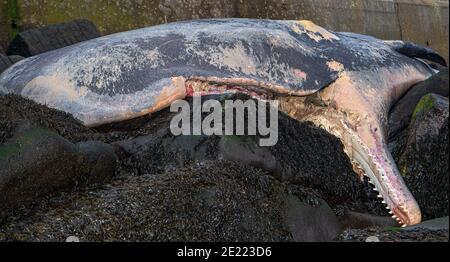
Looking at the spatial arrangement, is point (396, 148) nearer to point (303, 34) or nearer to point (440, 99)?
point (440, 99)

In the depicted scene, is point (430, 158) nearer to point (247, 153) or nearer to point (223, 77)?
point (247, 153)

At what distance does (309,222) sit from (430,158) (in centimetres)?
104

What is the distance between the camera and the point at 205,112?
362 cm

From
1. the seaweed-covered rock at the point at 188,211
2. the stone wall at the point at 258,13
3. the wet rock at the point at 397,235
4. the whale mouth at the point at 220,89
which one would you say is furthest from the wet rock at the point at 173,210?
the stone wall at the point at 258,13

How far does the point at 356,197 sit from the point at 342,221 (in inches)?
17.0

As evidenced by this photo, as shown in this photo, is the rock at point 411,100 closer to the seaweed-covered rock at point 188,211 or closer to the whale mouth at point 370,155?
the whale mouth at point 370,155

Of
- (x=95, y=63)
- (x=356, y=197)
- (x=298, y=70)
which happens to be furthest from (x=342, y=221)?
(x=95, y=63)

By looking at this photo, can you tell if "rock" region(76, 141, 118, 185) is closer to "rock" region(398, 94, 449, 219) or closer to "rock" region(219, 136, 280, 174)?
"rock" region(219, 136, 280, 174)

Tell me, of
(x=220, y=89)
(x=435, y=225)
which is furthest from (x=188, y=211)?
(x=220, y=89)

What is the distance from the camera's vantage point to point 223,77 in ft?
13.5

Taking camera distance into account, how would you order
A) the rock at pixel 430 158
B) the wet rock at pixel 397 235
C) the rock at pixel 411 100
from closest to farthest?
the wet rock at pixel 397 235 → the rock at pixel 430 158 → the rock at pixel 411 100

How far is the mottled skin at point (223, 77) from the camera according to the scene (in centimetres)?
398

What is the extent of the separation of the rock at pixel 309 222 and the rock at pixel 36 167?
93 cm

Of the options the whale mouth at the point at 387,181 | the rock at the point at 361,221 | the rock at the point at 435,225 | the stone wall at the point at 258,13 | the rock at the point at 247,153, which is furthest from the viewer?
the stone wall at the point at 258,13
